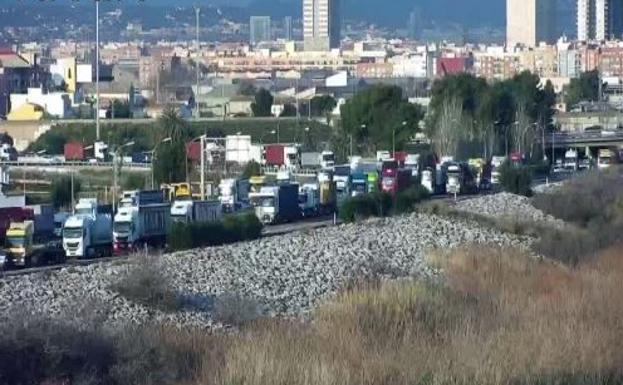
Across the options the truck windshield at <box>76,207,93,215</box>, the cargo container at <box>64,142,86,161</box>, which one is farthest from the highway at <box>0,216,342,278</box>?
the cargo container at <box>64,142,86,161</box>

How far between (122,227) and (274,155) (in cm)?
1767

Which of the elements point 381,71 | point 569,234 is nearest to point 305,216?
point 569,234

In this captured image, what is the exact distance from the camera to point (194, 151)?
38156mm

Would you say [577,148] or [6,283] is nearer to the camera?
[6,283]

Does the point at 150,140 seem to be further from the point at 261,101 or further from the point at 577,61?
the point at 577,61

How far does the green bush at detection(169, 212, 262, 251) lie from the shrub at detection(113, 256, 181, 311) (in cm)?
601

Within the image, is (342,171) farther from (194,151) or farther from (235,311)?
(235,311)

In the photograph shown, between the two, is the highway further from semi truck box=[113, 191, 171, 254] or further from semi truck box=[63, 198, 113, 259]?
semi truck box=[113, 191, 171, 254]

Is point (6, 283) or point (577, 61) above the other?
point (577, 61)

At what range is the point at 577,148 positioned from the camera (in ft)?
165

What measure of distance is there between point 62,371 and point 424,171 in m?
25.5

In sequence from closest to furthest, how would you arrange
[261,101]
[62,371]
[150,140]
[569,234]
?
[62,371]
[569,234]
[150,140]
[261,101]

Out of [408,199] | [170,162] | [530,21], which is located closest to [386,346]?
[408,199]

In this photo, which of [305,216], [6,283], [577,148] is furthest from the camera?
[577,148]
